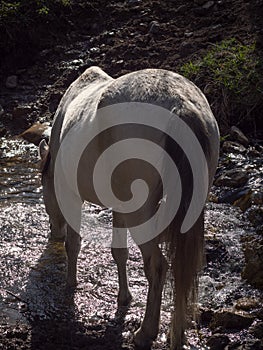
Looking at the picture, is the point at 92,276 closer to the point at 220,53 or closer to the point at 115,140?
the point at 115,140

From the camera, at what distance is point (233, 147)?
6.62 metres

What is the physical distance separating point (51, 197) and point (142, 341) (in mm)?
1549

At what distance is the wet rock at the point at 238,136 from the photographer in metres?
6.78

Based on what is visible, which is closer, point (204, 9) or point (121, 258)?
point (121, 258)

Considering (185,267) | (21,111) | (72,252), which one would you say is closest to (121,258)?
(72,252)

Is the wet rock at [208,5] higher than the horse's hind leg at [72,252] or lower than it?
higher

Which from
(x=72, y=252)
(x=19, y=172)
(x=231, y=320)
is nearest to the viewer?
(x=231, y=320)

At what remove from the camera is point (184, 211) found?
128 inches

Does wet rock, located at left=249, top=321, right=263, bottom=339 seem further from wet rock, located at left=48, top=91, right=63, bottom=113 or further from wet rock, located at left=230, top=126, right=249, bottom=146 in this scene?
wet rock, located at left=48, top=91, right=63, bottom=113

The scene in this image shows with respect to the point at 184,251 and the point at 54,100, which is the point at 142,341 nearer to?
the point at 184,251

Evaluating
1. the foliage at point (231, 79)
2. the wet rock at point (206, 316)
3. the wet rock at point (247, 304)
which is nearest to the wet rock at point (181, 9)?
the foliage at point (231, 79)

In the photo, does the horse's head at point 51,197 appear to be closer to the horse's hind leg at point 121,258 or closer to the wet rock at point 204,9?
the horse's hind leg at point 121,258

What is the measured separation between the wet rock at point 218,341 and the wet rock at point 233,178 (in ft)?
8.47

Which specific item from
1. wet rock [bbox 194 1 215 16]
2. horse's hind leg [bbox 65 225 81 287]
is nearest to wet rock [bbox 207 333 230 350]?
horse's hind leg [bbox 65 225 81 287]
